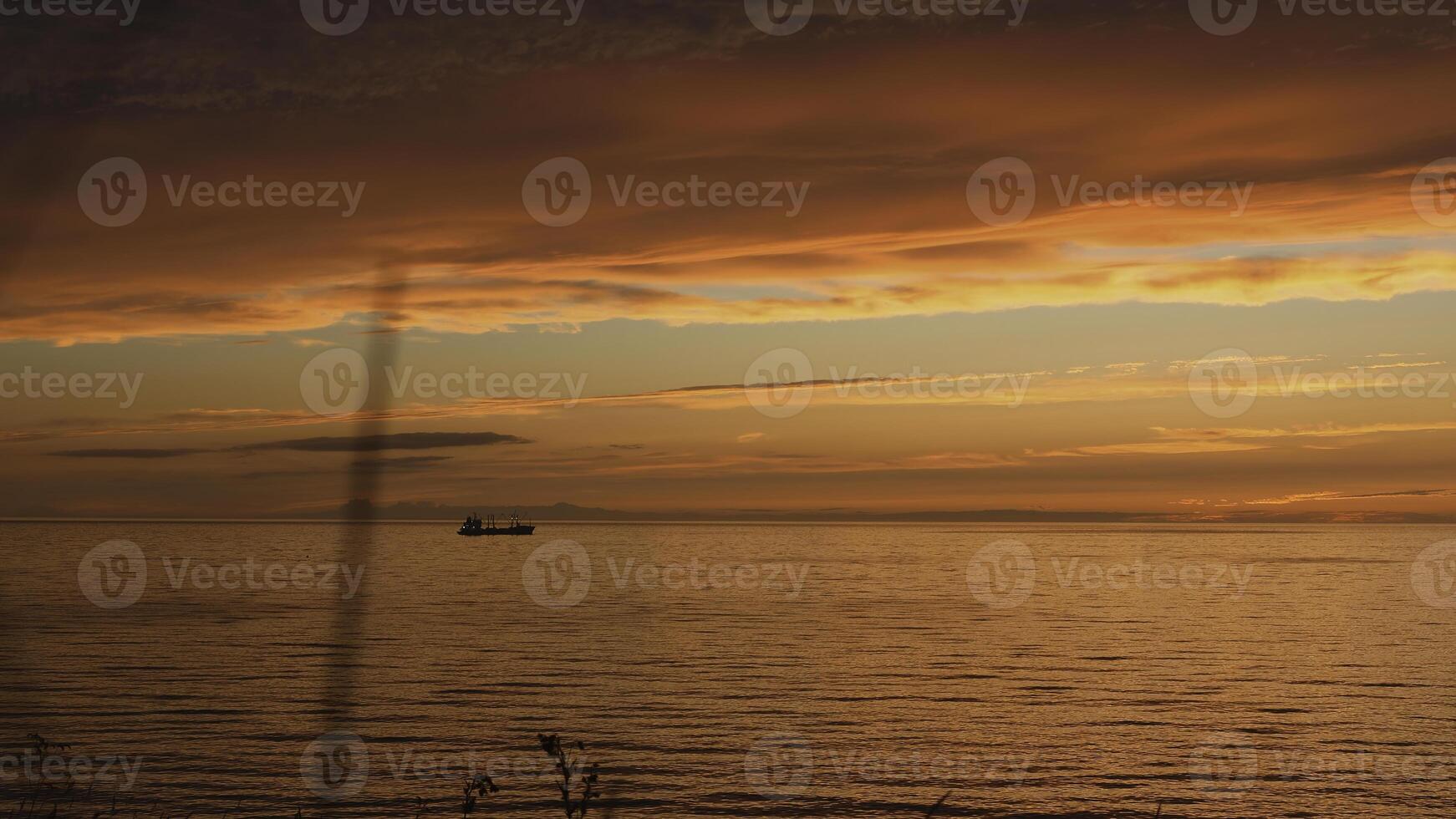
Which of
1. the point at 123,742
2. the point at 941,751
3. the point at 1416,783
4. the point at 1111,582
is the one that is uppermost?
the point at 1111,582

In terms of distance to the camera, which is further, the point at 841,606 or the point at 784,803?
the point at 841,606

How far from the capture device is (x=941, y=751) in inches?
1394

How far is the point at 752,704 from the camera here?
42.8 meters

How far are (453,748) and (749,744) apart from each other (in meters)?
9.25

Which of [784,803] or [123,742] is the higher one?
[123,742]

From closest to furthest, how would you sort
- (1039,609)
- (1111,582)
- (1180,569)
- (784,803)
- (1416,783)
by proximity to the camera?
(784,803)
(1416,783)
(1039,609)
(1111,582)
(1180,569)

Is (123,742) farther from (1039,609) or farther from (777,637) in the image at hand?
(1039,609)

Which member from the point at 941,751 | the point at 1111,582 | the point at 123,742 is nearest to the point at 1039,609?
the point at 1111,582

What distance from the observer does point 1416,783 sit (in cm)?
3222

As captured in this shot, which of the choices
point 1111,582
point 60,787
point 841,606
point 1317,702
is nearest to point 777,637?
point 841,606

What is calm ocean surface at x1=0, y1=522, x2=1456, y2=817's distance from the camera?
30.8 m

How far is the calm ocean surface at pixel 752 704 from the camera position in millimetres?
30844

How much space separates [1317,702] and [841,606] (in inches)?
1740

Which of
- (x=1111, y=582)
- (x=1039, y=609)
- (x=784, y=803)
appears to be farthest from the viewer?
(x=1111, y=582)
